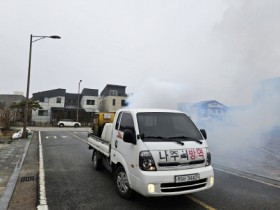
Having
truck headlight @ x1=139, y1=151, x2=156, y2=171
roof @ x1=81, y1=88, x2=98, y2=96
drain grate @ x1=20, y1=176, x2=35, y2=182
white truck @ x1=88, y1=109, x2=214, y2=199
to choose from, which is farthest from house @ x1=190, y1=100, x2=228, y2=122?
roof @ x1=81, y1=88, x2=98, y2=96

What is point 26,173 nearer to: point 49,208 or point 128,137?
point 49,208

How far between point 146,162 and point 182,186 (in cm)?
80

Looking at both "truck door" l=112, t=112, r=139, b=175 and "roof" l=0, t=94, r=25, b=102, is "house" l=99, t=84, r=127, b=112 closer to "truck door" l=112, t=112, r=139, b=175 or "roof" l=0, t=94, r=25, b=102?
"roof" l=0, t=94, r=25, b=102

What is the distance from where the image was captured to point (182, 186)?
5230mm

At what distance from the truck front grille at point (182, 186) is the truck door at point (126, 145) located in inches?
26.6

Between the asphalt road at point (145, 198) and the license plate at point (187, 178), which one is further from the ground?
the license plate at point (187, 178)

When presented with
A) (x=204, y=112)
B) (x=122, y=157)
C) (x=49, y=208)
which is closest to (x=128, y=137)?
(x=122, y=157)

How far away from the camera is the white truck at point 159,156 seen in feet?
16.9

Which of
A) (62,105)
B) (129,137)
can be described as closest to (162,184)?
(129,137)

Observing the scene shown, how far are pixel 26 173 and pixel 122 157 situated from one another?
3995 mm

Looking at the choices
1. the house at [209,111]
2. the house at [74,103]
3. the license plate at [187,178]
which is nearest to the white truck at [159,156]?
the license plate at [187,178]

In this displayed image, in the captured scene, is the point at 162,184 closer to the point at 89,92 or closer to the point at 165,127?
the point at 165,127

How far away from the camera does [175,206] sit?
18.3ft

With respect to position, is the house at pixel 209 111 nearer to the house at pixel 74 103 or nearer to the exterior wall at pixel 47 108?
the house at pixel 74 103
